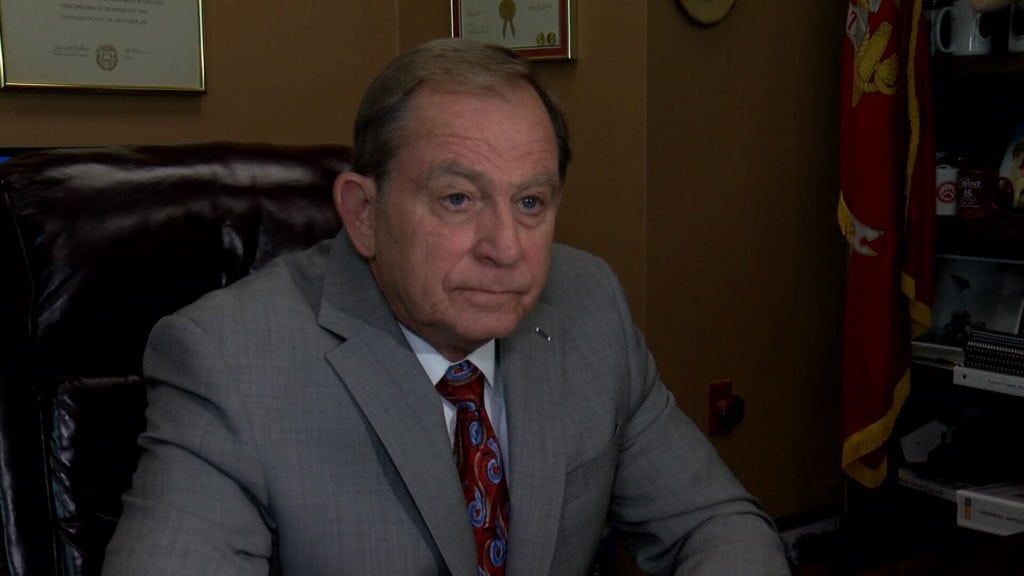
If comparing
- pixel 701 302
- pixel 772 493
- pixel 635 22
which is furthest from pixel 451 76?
pixel 772 493

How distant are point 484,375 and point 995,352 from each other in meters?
1.35

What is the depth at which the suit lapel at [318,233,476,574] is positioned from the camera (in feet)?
3.75

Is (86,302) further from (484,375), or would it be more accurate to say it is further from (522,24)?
(522,24)

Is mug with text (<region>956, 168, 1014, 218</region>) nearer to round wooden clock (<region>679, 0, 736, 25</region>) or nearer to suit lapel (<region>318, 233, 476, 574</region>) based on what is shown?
round wooden clock (<region>679, 0, 736, 25</region>)

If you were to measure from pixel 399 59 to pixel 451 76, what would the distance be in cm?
7

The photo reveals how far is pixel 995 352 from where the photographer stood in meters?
2.16

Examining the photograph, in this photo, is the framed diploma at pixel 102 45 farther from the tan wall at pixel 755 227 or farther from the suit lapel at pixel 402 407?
the suit lapel at pixel 402 407

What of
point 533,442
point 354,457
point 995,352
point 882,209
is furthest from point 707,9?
point 354,457

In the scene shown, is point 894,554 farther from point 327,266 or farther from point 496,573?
point 327,266

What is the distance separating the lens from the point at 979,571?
1100 millimetres

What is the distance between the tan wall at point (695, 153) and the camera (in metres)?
2.43

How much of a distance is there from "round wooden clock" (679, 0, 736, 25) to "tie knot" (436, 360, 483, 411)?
1386 mm

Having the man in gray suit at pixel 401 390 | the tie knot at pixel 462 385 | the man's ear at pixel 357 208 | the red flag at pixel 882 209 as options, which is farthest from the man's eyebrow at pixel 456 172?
the red flag at pixel 882 209
